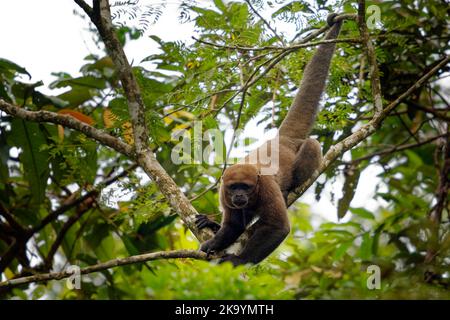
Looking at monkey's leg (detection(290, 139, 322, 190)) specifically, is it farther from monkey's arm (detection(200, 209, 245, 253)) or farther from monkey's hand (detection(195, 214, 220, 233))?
monkey's hand (detection(195, 214, 220, 233))

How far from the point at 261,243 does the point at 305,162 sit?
1.64 metres

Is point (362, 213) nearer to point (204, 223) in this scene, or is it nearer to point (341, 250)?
point (341, 250)

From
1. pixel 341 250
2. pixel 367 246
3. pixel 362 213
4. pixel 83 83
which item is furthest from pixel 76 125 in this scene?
pixel 367 246

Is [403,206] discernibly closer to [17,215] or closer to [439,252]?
[439,252]

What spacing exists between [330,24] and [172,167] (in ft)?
10.1

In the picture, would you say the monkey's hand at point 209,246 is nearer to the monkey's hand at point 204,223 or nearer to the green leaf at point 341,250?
the monkey's hand at point 204,223

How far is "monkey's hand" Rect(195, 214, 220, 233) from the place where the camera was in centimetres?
641

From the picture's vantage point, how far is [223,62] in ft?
23.7

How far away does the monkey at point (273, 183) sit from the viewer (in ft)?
22.1

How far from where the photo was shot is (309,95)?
27.3 ft

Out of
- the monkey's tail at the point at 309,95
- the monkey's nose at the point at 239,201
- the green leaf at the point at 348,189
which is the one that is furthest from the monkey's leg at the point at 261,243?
the green leaf at the point at 348,189

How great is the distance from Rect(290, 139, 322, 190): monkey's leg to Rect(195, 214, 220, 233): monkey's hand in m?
1.41

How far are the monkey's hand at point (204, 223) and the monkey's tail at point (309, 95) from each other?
2066mm
